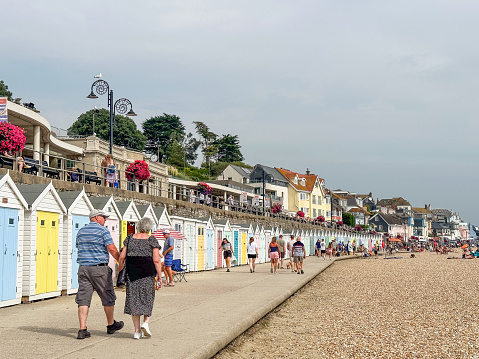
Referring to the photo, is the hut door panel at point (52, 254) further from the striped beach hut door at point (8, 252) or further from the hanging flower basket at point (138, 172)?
the hanging flower basket at point (138, 172)

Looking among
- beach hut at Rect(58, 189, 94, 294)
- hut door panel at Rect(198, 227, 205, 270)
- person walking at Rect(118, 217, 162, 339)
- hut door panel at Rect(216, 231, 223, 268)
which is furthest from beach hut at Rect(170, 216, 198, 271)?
person walking at Rect(118, 217, 162, 339)

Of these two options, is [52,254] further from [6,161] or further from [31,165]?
[31,165]

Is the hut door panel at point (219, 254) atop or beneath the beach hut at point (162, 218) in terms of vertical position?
beneath

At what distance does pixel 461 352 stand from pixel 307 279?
13.5 meters

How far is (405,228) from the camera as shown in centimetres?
16725

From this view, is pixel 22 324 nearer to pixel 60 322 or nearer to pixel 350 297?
pixel 60 322

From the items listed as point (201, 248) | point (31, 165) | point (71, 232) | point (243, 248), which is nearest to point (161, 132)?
point (243, 248)

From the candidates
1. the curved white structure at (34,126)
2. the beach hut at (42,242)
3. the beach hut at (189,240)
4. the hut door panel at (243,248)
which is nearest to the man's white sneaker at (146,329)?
the beach hut at (42,242)

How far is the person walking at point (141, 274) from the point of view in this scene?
8.14 metres

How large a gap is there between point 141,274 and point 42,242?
6144 millimetres

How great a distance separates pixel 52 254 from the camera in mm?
14031

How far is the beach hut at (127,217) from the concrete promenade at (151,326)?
273 centimetres

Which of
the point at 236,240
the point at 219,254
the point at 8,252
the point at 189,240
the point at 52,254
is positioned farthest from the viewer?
the point at 236,240

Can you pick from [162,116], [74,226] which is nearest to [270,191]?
[162,116]
